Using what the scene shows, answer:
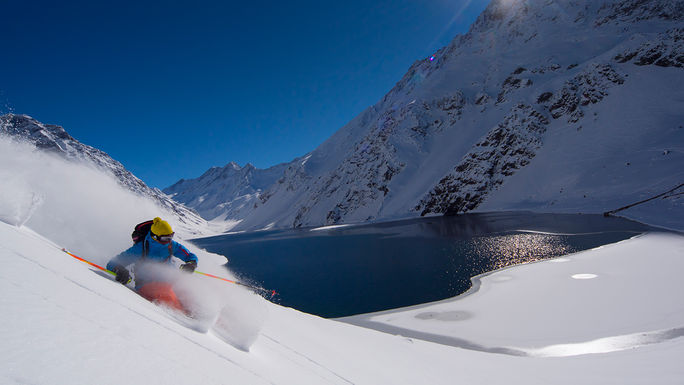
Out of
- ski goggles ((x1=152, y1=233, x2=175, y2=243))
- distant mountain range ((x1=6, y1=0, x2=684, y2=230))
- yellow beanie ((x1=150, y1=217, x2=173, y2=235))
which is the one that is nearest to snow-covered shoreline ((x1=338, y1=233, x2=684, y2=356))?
ski goggles ((x1=152, y1=233, x2=175, y2=243))

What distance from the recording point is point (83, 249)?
7.19 meters

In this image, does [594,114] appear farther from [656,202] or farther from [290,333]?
[290,333]

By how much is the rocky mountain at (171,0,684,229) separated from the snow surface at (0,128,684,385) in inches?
1220

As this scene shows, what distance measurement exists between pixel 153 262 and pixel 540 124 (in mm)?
107856

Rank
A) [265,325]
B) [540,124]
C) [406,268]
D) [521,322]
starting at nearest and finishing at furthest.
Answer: [265,325] → [521,322] → [406,268] → [540,124]

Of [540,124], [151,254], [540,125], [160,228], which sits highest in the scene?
[540,124]

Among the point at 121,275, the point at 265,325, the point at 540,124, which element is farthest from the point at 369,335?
the point at 540,124

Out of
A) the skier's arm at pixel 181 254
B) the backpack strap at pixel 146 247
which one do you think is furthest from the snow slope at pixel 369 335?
the skier's arm at pixel 181 254

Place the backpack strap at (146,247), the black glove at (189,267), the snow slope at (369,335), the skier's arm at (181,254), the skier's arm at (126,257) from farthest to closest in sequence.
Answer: the skier's arm at (181,254) < the black glove at (189,267) < the backpack strap at (146,247) < the skier's arm at (126,257) < the snow slope at (369,335)

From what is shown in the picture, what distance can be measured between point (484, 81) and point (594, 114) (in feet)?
189

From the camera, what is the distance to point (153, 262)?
5859 mm

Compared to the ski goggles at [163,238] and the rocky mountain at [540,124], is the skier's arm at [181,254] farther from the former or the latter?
the rocky mountain at [540,124]

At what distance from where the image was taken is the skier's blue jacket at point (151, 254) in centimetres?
576

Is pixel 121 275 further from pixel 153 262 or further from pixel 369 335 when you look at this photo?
pixel 369 335
